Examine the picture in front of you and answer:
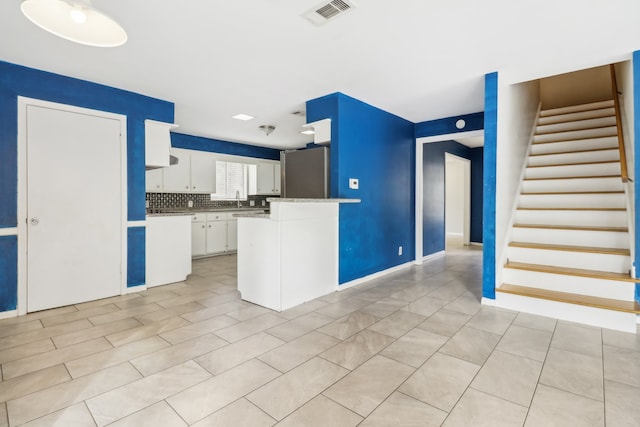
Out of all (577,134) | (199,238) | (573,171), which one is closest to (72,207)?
(199,238)

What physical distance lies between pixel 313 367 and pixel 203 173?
17.5ft

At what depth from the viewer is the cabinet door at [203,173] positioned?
6.36 metres

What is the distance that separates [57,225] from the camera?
3354 millimetres

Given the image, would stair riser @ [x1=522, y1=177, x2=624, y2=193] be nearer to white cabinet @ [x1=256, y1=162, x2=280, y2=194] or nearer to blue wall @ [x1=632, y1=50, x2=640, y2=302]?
blue wall @ [x1=632, y1=50, x2=640, y2=302]

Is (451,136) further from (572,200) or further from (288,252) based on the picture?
(288,252)

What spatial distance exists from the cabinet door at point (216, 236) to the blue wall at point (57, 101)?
2.42m

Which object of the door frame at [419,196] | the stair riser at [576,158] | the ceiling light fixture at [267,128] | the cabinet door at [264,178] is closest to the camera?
the stair riser at [576,158]

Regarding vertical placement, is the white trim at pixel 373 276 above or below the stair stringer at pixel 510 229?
below

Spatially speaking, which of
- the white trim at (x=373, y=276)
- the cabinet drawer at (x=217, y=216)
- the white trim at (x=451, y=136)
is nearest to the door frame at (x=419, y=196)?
the white trim at (x=451, y=136)

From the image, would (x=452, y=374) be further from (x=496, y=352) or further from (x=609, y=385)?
(x=609, y=385)

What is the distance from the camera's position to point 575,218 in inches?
145

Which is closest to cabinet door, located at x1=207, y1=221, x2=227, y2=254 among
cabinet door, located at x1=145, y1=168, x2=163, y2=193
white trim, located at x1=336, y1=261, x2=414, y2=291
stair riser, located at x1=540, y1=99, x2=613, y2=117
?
cabinet door, located at x1=145, y1=168, x2=163, y2=193

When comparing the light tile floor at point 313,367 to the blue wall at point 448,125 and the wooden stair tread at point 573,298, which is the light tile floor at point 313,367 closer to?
the wooden stair tread at point 573,298

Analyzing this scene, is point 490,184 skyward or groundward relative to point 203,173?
groundward
